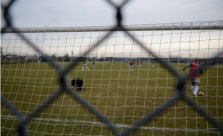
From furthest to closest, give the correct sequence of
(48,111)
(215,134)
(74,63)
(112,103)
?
(112,103)
(48,111)
(215,134)
(74,63)

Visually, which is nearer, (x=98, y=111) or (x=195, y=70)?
(x=195, y=70)

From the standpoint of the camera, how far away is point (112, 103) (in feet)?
21.5

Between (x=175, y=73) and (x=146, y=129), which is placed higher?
(x=175, y=73)

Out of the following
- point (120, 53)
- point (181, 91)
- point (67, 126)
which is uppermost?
point (120, 53)

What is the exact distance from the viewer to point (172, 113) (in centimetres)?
549

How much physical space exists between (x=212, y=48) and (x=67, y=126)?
3.03 m

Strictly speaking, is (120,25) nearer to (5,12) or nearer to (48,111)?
(5,12)

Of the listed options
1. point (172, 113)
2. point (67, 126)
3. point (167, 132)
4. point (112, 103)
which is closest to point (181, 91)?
point (167, 132)

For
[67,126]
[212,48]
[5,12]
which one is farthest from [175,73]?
[67,126]

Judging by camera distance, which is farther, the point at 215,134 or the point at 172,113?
the point at 172,113

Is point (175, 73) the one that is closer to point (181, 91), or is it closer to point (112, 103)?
point (181, 91)

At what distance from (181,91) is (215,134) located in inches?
150

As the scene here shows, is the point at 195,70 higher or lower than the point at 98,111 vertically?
higher

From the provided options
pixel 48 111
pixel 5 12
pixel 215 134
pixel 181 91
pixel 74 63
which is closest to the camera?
pixel 181 91
